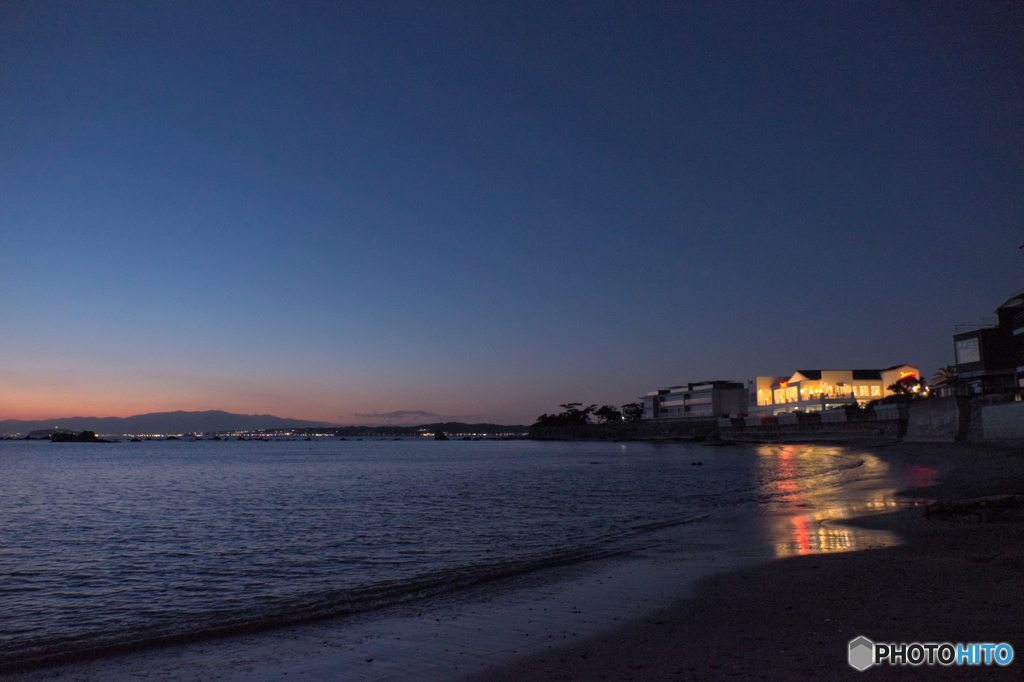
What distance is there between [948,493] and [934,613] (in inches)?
848

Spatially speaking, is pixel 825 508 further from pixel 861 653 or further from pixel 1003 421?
pixel 1003 421

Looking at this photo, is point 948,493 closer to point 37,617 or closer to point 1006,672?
point 1006,672

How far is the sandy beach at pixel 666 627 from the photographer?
8.78 metres

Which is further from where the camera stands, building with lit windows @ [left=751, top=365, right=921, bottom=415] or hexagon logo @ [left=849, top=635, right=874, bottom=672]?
building with lit windows @ [left=751, top=365, right=921, bottom=415]

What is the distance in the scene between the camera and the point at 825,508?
2770cm

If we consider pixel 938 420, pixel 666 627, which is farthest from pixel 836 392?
pixel 666 627

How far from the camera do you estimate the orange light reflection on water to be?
1809 centimetres

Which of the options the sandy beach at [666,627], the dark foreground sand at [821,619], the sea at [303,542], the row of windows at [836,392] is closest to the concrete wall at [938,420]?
the sea at [303,542]

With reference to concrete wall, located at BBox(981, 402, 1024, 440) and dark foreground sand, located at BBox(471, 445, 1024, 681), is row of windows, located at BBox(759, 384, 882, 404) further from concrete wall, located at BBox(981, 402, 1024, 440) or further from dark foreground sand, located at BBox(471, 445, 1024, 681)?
dark foreground sand, located at BBox(471, 445, 1024, 681)
